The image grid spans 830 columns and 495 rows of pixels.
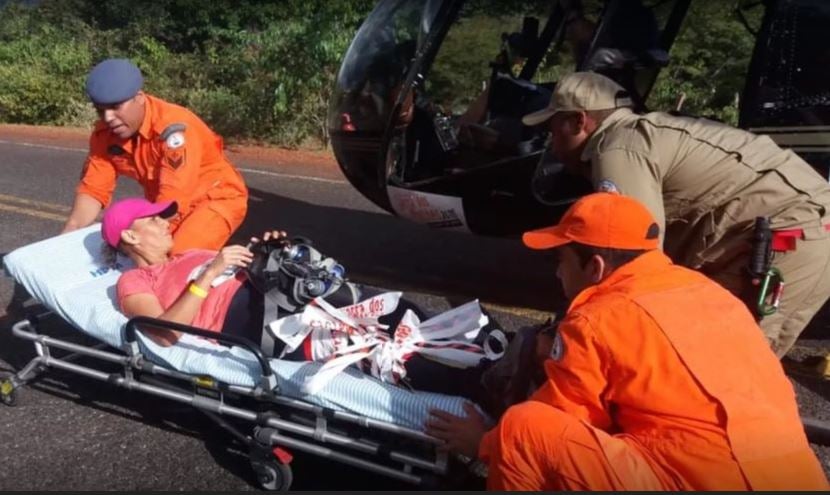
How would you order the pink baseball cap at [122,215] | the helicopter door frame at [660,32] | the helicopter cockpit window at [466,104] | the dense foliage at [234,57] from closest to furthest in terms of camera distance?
the pink baseball cap at [122,215] → the helicopter door frame at [660,32] → the helicopter cockpit window at [466,104] → the dense foliage at [234,57]

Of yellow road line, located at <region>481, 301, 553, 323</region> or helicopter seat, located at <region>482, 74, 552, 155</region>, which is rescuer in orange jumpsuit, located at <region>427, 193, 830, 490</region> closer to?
yellow road line, located at <region>481, 301, 553, 323</region>

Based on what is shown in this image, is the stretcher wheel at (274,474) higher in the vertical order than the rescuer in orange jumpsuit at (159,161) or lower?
lower

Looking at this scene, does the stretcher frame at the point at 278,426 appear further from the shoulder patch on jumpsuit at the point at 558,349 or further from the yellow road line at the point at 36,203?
the yellow road line at the point at 36,203

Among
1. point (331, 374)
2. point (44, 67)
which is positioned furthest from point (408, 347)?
point (44, 67)

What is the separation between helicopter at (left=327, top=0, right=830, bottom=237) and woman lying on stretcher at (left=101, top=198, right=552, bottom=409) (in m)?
1.88

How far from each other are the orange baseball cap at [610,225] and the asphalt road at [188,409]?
1265mm

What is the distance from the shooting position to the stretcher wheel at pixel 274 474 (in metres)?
3.67

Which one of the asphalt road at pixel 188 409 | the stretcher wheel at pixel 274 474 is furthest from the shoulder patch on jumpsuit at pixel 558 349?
the stretcher wheel at pixel 274 474

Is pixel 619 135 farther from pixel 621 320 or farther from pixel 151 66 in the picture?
pixel 151 66

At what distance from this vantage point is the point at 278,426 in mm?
3633

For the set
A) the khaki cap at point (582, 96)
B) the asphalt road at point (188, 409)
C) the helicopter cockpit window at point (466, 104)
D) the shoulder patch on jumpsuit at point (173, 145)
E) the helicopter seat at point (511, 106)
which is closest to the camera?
the asphalt road at point (188, 409)

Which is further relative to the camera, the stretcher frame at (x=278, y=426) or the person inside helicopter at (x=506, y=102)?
the person inside helicopter at (x=506, y=102)

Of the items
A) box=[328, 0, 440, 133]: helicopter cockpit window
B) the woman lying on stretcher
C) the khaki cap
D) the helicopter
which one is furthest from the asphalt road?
the khaki cap

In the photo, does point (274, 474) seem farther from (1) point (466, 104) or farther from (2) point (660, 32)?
(2) point (660, 32)
